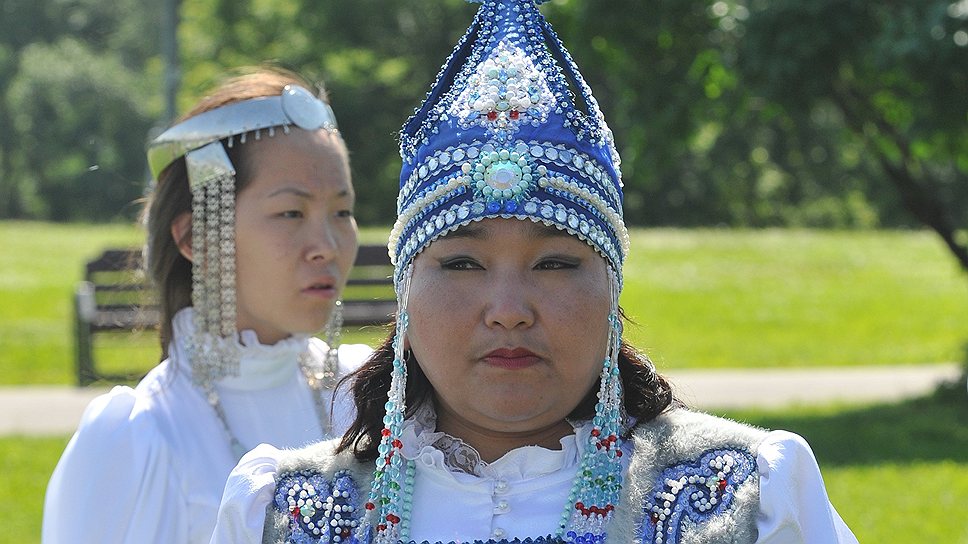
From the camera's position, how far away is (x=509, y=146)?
2172 millimetres

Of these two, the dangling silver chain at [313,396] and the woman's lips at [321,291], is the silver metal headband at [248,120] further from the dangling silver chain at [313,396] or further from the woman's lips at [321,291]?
the dangling silver chain at [313,396]

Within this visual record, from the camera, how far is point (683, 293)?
50.9 feet

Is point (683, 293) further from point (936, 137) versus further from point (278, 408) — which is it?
point (278, 408)

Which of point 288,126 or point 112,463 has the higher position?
point 288,126

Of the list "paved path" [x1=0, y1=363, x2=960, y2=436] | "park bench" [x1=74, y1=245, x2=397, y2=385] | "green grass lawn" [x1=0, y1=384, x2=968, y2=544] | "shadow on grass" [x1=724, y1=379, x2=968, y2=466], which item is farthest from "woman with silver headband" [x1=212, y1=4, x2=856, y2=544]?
"paved path" [x1=0, y1=363, x2=960, y2=436]

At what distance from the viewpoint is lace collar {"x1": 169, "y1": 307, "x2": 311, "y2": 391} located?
3395 millimetres

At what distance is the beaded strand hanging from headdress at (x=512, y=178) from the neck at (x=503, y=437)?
85 mm

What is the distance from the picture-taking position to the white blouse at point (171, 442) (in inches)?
117

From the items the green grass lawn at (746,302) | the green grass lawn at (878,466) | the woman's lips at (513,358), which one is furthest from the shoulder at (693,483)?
the green grass lawn at (746,302)

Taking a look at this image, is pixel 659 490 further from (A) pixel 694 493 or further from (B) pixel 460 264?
(B) pixel 460 264

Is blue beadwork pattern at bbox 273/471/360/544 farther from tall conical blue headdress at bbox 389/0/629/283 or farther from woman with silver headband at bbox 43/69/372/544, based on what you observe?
woman with silver headband at bbox 43/69/372/544

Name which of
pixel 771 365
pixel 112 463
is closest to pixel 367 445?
pixel 112 463

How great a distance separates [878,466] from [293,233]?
521 cm

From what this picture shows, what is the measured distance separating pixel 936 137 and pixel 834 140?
3161 cm
